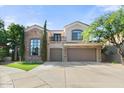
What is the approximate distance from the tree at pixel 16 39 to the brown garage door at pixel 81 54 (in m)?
6.11

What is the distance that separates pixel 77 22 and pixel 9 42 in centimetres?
944

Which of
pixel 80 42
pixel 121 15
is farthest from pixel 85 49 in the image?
pixel 121 15

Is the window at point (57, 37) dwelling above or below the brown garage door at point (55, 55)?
above

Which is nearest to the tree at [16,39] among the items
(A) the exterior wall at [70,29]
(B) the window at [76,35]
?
(A) the exterior wall at [70,29]

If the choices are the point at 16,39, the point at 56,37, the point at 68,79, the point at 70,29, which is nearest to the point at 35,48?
the point at 16,39

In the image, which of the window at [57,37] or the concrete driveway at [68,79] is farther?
the window at [57,37]

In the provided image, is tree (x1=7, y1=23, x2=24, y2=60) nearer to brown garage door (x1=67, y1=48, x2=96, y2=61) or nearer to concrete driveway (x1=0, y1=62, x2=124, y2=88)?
brown garage door (x1=67, y1=48, x2=96, y2=61)

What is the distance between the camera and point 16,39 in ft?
96.1

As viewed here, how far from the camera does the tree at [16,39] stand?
28.0 metres

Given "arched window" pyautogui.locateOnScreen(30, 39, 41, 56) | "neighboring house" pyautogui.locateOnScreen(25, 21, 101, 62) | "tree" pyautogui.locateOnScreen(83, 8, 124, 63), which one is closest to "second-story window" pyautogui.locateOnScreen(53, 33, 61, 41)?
"neighboring house" pyautogui.locateOnScreen(25, 21, 101, 62)

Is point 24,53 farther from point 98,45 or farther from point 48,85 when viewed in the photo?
point 48,85

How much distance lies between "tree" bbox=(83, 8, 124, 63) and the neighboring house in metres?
5.81

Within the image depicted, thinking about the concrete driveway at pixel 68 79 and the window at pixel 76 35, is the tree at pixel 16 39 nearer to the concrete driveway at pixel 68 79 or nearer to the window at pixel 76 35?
the window at pixel 76 35

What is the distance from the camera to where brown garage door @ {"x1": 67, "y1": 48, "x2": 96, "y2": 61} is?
28.2 meters
